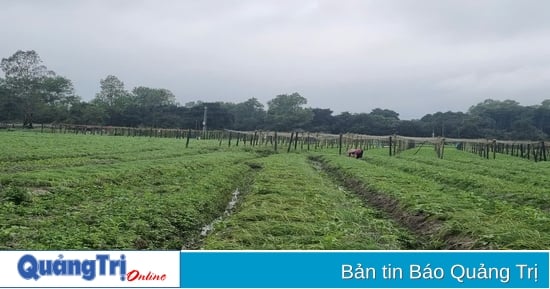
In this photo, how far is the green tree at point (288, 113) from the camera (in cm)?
12181

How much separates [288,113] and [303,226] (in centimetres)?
12004

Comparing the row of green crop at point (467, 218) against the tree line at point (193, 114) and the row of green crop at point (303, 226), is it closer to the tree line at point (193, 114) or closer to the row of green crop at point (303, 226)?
the row of green crop at point (303, 226)

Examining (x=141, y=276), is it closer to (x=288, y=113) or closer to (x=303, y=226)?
(x=303, y=226)

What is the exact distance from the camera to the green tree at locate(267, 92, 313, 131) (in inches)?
4796

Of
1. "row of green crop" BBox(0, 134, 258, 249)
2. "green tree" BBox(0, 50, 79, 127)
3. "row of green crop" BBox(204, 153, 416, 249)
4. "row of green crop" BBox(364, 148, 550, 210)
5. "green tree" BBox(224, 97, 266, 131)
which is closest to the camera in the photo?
"row of green crop" BBox(0, 134, 258, 249)

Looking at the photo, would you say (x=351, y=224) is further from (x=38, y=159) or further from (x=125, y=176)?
(x=38, y=159)

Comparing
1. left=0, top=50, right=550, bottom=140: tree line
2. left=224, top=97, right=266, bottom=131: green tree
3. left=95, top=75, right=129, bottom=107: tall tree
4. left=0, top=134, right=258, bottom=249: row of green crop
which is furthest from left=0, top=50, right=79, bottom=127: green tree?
left=0, top=134, right=258, bottom=249: row of green crop

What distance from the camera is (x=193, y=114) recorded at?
11650 cm

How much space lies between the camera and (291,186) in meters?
15.6

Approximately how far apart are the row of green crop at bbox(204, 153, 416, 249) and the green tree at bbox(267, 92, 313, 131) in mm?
106012

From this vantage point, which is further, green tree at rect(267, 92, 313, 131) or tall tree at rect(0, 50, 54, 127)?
green tree at rect(267, 92, 313, 131)

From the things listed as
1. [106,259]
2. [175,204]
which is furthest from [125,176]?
[106,259]

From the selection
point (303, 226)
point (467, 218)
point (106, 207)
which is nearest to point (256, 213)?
point (303, 226)

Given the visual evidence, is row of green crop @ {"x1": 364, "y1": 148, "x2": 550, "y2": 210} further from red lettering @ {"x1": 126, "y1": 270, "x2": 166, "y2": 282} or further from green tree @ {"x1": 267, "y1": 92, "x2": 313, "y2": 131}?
green tree @ {"x1": 267, "y1": 92, "x2": 313, "y2": 131}
